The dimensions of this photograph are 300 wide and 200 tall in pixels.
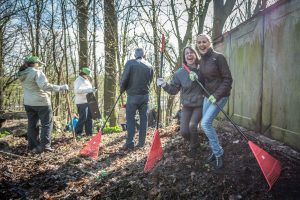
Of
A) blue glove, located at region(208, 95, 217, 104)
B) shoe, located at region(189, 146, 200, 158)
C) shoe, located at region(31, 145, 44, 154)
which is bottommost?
shoe, located at region(31, 145, 44, 154)

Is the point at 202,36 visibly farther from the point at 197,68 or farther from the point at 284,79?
the point at 284,79

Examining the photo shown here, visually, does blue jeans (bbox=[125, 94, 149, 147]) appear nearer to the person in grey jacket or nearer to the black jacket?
the black jacket

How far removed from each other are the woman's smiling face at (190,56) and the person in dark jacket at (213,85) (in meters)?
0.41

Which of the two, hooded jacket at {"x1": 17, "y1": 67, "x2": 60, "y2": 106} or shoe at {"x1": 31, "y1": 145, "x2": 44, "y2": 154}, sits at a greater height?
hooded jacket at {"x1": 17, "y1": 67, "x2": 60, "y2": 106}

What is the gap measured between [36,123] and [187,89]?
4.01m

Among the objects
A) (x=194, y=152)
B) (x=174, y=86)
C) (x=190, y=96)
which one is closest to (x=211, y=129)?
(x=190, y=96)

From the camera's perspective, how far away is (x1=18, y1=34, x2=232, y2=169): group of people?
14.3 ft

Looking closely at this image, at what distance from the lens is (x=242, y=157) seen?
455 cm

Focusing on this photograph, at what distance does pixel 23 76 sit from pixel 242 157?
514 centimetres

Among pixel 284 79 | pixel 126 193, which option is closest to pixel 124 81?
pixel 126 193

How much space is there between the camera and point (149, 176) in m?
4.62

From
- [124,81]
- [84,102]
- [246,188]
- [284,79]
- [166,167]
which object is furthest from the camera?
[84,102]

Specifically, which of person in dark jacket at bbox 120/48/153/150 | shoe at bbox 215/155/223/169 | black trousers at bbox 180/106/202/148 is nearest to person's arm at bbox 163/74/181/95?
black trousers at bbox 180/106/202/148

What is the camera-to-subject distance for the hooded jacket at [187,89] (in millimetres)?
4898
